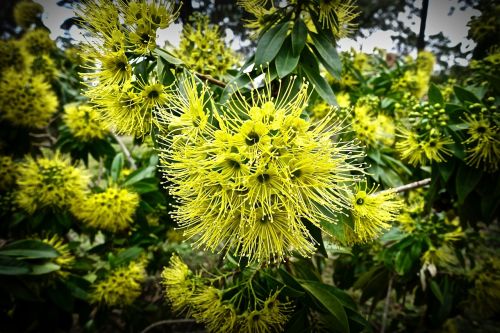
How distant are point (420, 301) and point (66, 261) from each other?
11.8 feet

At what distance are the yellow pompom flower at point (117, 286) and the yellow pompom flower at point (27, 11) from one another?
165 inches

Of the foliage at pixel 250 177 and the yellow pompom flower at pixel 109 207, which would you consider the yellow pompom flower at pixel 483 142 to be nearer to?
the foliage at pixel 250 177

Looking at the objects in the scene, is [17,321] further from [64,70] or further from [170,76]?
[64,70]

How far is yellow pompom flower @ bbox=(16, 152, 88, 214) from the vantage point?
2807 mm

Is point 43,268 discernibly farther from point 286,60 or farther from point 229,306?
point 286,60

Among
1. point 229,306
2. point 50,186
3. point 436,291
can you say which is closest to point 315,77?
point 229,306

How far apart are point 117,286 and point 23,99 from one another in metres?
2.35

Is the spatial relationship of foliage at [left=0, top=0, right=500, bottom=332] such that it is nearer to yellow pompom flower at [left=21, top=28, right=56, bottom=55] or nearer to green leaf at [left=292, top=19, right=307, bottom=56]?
green leaf at [left=292, top=19, right=307, bottom=56]

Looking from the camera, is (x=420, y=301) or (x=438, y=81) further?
(x=438, y=81)

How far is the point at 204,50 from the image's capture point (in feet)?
7.31

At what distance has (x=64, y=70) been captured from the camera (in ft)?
15.7

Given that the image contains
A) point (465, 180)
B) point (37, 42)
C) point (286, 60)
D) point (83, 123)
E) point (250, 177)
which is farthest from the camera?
point (37, 42)

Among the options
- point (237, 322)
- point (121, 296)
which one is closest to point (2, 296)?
point (121, 296)

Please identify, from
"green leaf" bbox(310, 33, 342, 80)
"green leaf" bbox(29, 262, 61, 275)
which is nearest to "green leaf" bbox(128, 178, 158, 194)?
"green leaf" bbox(29, 262, 61, 275)
